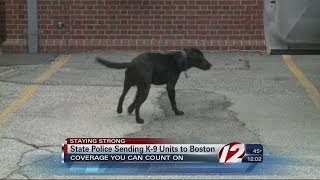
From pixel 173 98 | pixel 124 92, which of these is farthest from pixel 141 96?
pixel 173 98

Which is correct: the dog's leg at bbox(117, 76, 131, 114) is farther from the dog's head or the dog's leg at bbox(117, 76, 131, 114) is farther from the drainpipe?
the drainpipe

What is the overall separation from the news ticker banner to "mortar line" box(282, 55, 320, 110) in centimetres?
296

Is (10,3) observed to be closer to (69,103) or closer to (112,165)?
(69,103)

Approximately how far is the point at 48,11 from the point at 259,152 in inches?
297

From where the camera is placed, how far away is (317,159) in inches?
222

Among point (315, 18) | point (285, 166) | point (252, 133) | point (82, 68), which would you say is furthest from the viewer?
point (82, 68)

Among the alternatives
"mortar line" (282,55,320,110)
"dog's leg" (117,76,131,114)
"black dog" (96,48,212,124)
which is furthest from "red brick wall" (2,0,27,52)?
"black dog" (96,48,212,124)

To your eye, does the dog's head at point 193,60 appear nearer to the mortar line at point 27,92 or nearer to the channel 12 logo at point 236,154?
the channel 12 logo at point 236,154

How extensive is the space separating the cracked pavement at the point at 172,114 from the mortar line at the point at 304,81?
0.11m

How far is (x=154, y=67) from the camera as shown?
673 centimetres

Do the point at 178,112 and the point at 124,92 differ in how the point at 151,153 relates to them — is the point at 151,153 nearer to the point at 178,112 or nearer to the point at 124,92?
the point at 124,92

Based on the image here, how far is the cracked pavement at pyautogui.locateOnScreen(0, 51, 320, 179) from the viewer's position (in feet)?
19.1

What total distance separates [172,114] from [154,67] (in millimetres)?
801

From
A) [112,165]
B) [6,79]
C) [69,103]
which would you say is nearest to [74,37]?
[6,79]
